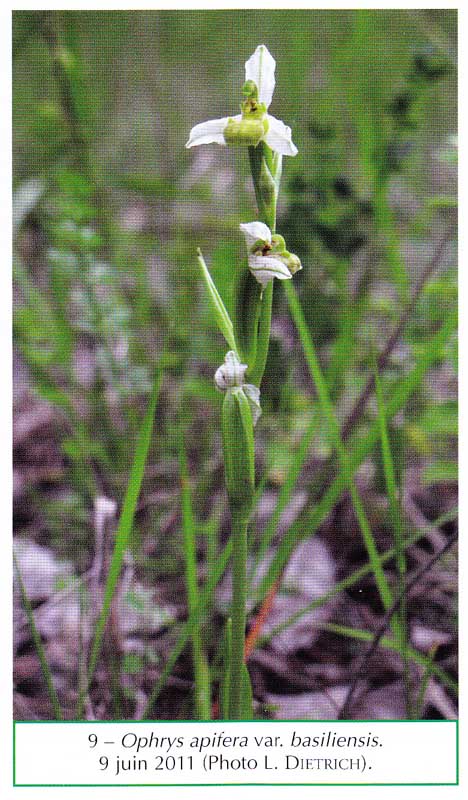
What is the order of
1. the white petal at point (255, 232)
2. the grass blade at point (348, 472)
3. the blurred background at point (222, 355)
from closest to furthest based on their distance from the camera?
the white petal at point (255, 232) < the grass blade at point (348, 472) < the blurred background at point (222, 355)

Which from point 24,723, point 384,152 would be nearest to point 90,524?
point 24,723

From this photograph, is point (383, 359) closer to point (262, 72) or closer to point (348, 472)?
point (348, 472)

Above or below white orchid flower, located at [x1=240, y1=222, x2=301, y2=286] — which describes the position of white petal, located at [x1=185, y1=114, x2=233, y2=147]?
above

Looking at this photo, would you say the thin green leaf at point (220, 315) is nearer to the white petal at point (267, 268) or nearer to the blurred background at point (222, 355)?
the white petal at point (267, 268)

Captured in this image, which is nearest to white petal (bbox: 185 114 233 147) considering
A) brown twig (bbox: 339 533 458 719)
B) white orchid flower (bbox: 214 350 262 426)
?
white orchid flower (bbox: 214 350 262 426)

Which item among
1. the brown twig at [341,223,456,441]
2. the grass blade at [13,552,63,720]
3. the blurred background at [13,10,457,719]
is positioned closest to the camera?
the grass blade at [13,552,63,720]

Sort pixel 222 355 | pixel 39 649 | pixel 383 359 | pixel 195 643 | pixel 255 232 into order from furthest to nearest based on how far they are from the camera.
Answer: pixel 222 355 < pixel 383 359 < pixel 195 643 < pixel 39 649 < pixel 255 232

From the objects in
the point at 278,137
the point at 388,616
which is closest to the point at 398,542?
the point at 388,616
